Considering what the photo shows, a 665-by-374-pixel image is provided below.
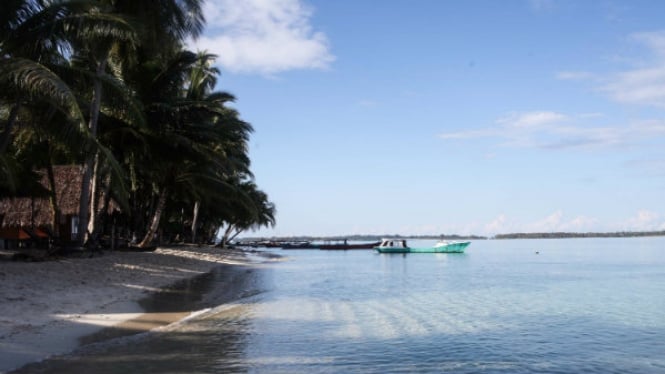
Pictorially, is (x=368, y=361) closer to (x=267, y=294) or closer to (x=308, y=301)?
(x=308, y=301)

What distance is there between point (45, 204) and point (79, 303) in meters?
18.3

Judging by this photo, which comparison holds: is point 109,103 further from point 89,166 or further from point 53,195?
point 53,195

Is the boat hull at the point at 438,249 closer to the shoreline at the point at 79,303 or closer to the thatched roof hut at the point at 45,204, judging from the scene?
the thatched roof hut at the point at 45,204

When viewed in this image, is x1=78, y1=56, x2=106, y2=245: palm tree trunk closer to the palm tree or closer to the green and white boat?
the palm tree

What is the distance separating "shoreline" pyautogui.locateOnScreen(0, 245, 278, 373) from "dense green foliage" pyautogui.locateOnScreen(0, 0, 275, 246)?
95.5 inches

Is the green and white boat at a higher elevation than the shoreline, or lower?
Result: higher

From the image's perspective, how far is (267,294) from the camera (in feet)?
60.4

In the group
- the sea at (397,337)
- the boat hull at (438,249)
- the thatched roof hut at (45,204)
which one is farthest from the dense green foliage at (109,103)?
the boat hull at (438,249)

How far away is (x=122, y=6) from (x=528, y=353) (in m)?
17.8

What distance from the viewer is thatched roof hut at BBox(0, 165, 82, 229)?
2688cm

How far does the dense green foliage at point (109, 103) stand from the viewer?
13.6 m

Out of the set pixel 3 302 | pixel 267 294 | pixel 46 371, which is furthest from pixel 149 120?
pixel 46 371

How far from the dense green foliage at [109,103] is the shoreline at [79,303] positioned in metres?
2.42

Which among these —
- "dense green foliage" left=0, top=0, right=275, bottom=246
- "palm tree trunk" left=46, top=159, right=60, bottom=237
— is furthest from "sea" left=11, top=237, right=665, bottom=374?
"palm tree trunk" left=46, top=159, right=60, bottom=237
